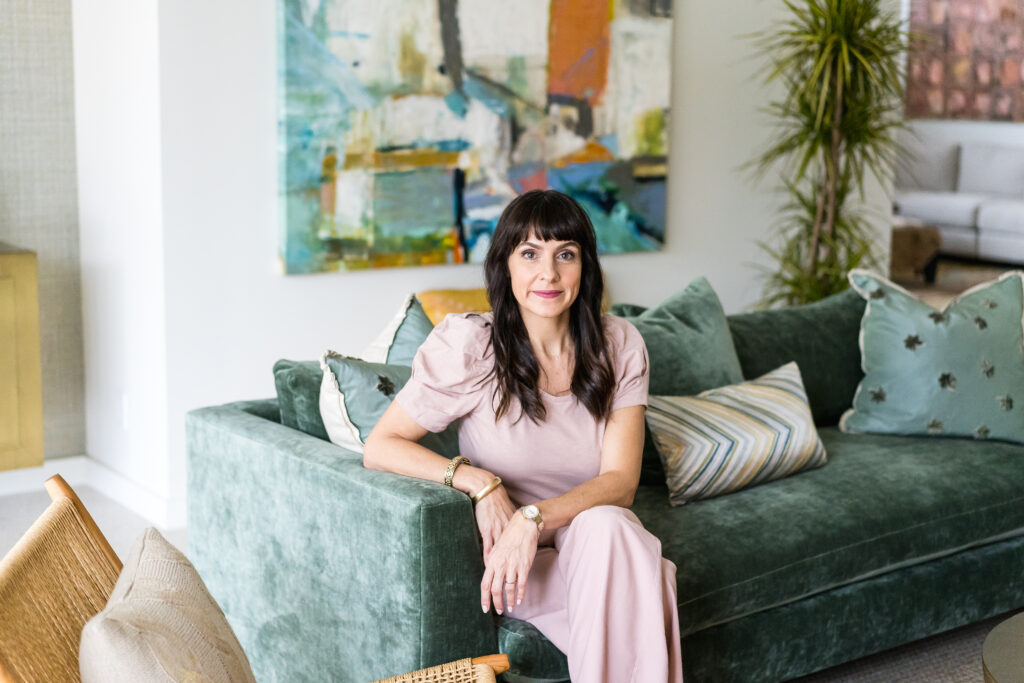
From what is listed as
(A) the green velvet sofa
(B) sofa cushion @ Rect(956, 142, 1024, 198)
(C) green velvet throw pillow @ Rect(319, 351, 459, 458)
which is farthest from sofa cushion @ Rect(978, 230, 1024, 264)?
(C) green velvet throw pillow @ Rect(319, 351, 459, 458)

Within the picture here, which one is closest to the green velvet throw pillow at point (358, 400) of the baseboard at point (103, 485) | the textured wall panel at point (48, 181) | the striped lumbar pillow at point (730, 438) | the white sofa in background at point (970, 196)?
the striped lumbar pillow at point (730, 438)

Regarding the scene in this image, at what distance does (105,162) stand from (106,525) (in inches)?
45.9

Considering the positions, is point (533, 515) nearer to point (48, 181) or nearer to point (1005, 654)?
point (1005, 654)

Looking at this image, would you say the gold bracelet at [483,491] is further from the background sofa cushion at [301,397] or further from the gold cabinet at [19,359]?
the gold cabinet at [19,359]

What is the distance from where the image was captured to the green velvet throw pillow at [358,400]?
2277 millimetres

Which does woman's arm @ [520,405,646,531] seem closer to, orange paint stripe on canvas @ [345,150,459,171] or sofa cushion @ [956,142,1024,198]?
orange paint stripe on canvas @ [345,150,459,171]

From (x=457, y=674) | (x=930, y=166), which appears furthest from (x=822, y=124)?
(x=930, y=166)

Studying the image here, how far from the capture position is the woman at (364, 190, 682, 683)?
6.45 ft

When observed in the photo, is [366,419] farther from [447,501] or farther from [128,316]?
[128,316]

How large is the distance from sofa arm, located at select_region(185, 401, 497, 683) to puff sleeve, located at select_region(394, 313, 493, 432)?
140mm

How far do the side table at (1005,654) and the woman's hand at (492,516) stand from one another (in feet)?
2.61

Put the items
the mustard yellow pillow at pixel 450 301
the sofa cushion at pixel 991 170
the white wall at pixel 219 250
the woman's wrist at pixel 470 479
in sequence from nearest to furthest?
the woman's wrist at pixel 470 479 → the white wall at pixel 219 250 → the mustard yellow pillow at pixel 450 301 → the sofa cushion at pixel 991 170

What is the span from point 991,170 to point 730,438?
293 inches

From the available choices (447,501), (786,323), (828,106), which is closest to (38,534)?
(447,501)
